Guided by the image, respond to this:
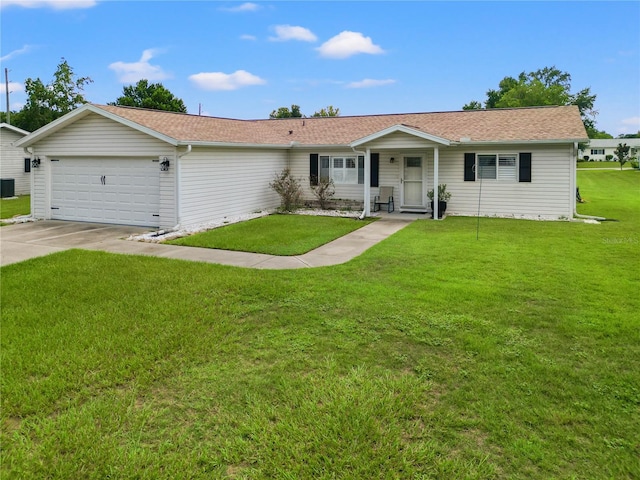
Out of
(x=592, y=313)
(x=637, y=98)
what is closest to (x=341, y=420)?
(x=592, y=313)

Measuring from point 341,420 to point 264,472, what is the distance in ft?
→ 2.52

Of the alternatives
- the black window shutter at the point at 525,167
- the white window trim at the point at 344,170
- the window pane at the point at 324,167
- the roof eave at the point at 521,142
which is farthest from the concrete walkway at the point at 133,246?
the window pane at the point at 324,167

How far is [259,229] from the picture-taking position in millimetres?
12953

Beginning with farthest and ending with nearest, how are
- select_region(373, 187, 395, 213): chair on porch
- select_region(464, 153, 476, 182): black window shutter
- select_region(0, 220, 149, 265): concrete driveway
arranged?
select_region(373, 187, 395, 213): chair on porch, select_region(464, 153, 476, 182): black window shutter, select_region(0, 220, 149, 265): concrete driveway

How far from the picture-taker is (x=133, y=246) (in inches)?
421

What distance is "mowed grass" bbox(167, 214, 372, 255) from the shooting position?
10328 millimetres

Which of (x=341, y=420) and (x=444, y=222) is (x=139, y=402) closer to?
(x=341, y=420)

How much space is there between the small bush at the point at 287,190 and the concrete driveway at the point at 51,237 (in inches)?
229

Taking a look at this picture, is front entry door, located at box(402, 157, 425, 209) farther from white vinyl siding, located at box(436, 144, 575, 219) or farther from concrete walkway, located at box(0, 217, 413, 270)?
concrete walkway, located at box(0, 217, 413, 270)

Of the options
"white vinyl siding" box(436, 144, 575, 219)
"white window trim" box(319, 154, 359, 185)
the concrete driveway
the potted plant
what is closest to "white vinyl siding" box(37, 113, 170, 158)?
the concrete driveway

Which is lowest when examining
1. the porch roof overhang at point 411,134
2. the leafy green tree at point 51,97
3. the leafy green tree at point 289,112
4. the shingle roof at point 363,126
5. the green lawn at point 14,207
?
the green lawn at point 14,207

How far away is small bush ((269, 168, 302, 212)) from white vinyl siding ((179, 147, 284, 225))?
0.28m

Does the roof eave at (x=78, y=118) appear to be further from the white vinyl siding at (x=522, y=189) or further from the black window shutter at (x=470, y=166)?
the black window shutter at (x=470, y=166)

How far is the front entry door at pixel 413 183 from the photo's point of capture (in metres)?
17.2
